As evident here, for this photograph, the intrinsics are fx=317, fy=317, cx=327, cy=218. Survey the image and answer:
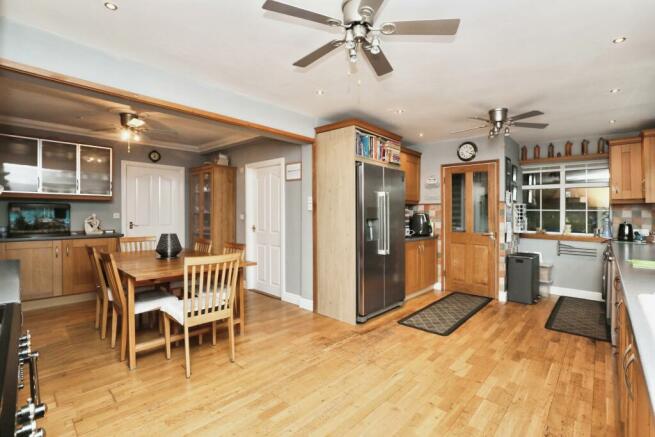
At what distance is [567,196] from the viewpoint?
16.9 feet

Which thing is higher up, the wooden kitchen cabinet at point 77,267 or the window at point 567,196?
the window at point 567,196

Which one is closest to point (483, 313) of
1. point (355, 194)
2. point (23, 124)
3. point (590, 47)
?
point (355, 194)

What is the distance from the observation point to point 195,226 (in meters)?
5.91

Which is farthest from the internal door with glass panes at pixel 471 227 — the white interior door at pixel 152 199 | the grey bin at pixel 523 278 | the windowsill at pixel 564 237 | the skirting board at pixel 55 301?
the skirting board at pixel 55 301

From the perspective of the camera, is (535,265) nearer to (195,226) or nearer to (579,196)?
(579,196)

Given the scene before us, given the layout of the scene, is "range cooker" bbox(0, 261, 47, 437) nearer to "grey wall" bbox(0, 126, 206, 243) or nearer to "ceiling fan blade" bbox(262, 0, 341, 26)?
"ceiling fan blade" bbox(262, 0, 341, 26)

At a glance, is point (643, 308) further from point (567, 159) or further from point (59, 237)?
point (59, 237)

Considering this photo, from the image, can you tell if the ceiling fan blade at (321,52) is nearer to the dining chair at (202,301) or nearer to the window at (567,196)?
the dining chair at (202,301)

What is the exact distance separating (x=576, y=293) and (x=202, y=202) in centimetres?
625

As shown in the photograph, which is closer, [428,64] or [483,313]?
[428,64]

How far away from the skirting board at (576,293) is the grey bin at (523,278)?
631 millimetres

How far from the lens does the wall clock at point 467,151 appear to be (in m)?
4.91

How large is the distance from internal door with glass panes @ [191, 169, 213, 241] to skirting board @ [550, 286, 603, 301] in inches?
224

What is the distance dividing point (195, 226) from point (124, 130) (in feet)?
8.12
